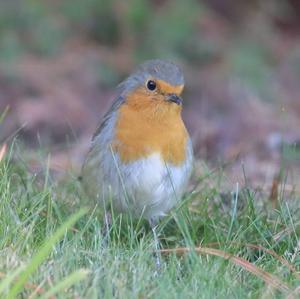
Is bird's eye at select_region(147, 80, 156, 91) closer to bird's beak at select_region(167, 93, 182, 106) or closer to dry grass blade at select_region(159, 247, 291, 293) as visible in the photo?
bird's beak at select_region(167, 93, 182, 106)

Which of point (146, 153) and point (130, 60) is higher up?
point (146, 153)

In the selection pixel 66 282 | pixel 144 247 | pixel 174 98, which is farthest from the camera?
pixel 174 98

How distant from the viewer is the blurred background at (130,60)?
8.45m

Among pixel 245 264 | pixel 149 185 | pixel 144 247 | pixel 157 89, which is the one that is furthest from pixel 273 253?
pixel 157 89

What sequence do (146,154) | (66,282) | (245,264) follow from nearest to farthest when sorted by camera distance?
(66,282), (245,264), (146,154)

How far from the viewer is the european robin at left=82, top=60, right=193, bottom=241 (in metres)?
5.13

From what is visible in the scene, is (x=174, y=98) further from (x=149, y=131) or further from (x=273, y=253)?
(x=273, y=253)

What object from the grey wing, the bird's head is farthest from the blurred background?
the bird's head

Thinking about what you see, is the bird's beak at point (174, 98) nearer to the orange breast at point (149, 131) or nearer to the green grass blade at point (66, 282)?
the orange breast at point (149, 131)

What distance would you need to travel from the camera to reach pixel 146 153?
512 centimetres

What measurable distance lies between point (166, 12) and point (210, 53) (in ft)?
1.75

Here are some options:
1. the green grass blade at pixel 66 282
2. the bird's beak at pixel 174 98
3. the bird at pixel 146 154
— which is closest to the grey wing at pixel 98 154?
the bird at pixel 146 154

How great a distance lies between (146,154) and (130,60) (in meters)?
3.79

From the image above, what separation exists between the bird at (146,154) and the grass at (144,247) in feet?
0.34
